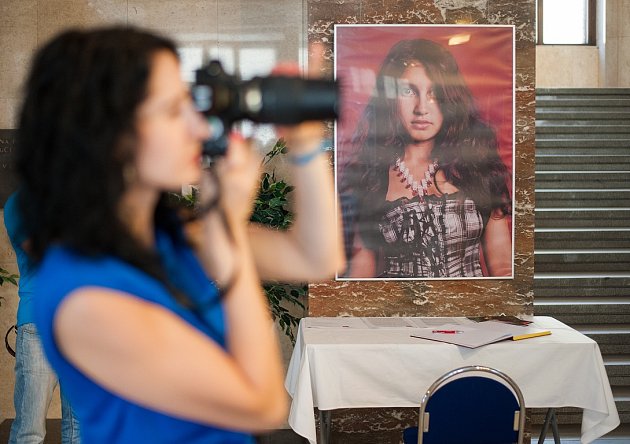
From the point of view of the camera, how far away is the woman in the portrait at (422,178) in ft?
14.9

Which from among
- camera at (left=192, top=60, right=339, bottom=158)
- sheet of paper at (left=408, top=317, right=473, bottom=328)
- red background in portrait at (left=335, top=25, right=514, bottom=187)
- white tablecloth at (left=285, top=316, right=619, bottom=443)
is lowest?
white tablecloth at (left=285, top=316, right=619, bottom=443)

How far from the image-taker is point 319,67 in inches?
179

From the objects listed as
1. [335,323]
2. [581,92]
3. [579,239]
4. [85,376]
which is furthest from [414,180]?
[581,92]

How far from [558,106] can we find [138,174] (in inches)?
351

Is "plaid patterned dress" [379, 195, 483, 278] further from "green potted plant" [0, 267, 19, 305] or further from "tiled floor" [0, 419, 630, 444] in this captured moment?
"green potted plant" [0, 267, 19, 305]

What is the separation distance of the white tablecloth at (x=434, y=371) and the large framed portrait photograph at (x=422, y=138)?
82cm

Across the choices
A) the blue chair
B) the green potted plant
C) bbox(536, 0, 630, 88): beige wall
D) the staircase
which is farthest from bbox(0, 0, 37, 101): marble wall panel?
bbox(536, 0, 630, 88): beige wall

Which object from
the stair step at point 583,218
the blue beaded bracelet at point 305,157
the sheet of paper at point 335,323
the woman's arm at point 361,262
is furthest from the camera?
the stair step at point 583,218

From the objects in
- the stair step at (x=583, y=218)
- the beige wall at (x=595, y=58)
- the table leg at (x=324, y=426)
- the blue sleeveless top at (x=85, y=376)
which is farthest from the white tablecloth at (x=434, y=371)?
the beige wall at (x=595, y=58)

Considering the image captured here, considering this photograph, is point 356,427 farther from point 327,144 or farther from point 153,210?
point 153,210

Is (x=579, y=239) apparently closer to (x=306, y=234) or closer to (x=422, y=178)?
(x=422, y=178)

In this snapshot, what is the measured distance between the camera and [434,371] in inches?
155

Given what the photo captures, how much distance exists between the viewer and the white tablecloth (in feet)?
12.8

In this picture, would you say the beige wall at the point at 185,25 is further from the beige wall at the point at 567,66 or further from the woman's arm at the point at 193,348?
the beige wall at the point at 567,66
